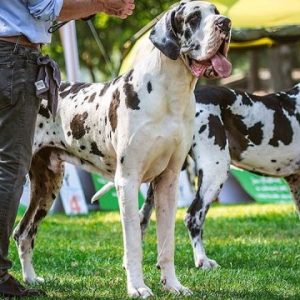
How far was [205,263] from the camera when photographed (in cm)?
840

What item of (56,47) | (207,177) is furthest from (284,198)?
(56,47)

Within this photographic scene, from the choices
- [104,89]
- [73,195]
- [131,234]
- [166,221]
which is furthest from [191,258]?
[73,195]

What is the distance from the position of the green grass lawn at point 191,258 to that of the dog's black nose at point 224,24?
179 cm

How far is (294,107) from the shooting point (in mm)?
9641

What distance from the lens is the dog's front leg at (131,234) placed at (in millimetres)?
6301

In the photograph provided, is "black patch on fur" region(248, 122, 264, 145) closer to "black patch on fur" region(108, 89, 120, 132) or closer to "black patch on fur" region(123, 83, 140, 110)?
"black patch on fur" region(108, 89, 120, 132)

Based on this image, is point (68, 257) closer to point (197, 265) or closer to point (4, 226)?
point (197, 265)

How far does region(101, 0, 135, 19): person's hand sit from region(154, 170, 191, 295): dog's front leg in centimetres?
118

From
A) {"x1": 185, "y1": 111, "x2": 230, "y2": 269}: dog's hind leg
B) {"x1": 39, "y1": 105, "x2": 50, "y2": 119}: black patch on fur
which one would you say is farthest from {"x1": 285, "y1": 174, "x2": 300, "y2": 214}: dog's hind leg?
{"x1": 39, "y1": 105, "x2": 50, "y2": 119}: black patch on fur

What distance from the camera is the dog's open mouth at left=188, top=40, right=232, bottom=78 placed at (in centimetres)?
613

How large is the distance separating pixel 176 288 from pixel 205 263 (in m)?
1.89

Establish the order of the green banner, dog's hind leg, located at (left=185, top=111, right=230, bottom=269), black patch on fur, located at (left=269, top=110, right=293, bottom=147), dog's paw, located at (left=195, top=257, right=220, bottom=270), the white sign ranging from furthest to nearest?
the green banner, the white sign, black patch on fur, located at (left=269, top=110, right=293, bottom=147), dog's hind leg, located at (left=185, top=111, right=230, bottom=269), dog's paw, located at (left=195, top=257, right=220, bottom=270)

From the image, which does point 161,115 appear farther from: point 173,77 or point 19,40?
point 19,40

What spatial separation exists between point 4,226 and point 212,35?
183cm
